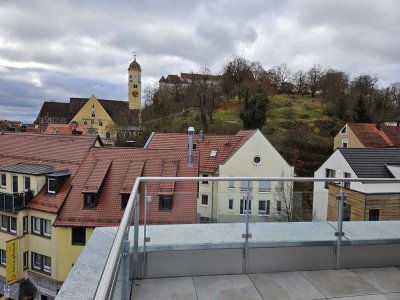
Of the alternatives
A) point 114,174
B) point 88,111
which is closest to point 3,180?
point 114,174

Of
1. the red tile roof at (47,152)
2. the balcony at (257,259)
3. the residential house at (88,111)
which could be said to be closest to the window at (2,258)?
the red tile roof at (47,152)

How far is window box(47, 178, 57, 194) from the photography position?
1852cm

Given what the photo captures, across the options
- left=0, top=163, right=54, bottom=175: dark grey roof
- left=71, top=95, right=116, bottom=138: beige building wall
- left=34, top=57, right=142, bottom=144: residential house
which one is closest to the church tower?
left=34, top=57, right=142, bottom=144: residential house

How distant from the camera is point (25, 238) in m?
18.6

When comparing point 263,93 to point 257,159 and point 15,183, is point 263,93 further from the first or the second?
point 15,183

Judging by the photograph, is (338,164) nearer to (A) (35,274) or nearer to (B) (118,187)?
(B) (118,187)

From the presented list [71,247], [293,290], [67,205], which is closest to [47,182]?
[67,205]

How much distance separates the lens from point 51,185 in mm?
18672

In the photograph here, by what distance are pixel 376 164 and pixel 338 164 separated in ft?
7.78

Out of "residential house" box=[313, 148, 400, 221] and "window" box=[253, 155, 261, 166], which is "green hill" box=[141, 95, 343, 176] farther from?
"residential house" box=[313, 148, 400, 221]

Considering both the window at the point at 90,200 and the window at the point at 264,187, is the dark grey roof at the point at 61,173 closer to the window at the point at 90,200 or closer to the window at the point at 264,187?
the window at the point at 90,200

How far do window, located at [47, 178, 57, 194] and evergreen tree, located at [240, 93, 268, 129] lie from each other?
79.5 ft

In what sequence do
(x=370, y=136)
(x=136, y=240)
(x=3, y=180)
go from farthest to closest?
(x=370, y=136)
(x=3, y=180)
(x=136, y=240)

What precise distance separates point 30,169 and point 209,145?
1279 centimetres
